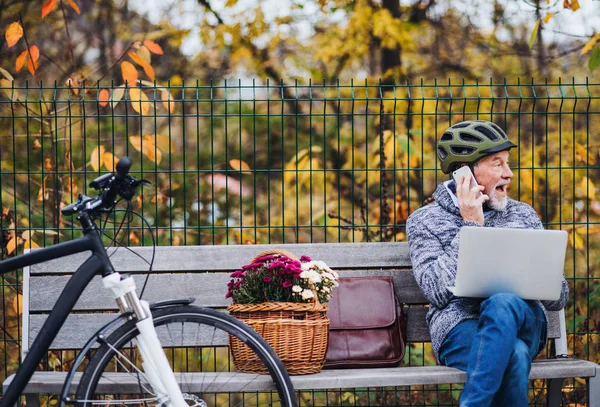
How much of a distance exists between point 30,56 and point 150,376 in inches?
103

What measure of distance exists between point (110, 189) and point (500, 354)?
1.56 m

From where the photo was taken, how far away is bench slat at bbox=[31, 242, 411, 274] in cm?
396

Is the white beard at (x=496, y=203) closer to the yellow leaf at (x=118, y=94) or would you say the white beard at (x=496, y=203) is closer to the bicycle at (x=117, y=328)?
the bicycle at (x=117, y=328)

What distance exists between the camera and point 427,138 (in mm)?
8516

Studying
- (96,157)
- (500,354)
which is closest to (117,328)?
(500,354)

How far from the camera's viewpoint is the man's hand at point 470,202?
3.62 metres

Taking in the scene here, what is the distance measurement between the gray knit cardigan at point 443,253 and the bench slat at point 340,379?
23cm

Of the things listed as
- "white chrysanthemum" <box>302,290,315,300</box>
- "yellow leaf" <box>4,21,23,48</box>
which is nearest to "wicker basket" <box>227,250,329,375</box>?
"white chrysanthemum" <box>302,290,315,300</box>

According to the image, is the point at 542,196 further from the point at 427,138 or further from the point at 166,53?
the point at 166,53

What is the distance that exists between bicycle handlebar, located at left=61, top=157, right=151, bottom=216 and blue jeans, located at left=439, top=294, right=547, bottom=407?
1.40m

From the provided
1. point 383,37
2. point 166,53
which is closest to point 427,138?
point 383,37

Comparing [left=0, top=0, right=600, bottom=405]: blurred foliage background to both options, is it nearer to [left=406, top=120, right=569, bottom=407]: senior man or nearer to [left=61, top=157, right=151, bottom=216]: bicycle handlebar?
[left=406, top=120, right=569, bottom=407]: senior man

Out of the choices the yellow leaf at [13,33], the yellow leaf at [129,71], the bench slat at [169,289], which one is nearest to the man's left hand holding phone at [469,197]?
the bench slat at [169,289]

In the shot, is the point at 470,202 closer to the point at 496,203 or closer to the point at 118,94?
the point at 496,203
